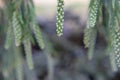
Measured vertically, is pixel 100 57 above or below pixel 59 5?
below

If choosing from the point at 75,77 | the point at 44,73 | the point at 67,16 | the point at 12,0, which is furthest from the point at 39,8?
the point at 12,0

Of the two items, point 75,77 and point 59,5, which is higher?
point 59,5

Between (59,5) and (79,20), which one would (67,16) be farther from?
(59,5)

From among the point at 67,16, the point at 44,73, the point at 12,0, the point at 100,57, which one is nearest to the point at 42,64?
the point at 44,73

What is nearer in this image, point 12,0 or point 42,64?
point 12,0

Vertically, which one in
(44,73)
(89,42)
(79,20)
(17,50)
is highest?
(89,42)

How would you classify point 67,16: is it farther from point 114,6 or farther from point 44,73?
point 114,6

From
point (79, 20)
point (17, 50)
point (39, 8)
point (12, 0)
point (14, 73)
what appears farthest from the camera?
point (39, 8)

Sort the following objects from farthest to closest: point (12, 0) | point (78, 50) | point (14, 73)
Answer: point (78, 50) → point (14, 73) → point (12, 0)

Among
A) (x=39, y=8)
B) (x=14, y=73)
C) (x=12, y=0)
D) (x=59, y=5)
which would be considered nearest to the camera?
(x=59, y=5)
